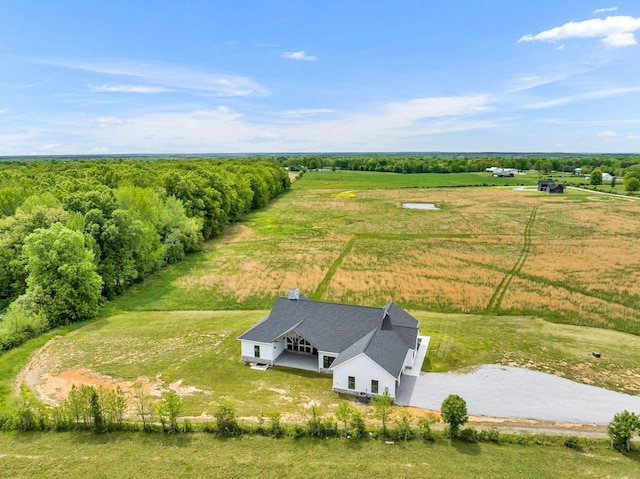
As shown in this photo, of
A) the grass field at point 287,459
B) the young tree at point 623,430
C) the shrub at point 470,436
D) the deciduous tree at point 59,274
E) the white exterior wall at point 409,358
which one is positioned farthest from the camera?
the deciduous tree at point 59,274

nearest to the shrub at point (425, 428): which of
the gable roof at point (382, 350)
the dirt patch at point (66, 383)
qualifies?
the gable roof at point (382, 350)

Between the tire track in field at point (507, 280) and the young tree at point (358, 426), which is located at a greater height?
the tire track in field at point (507, 280)

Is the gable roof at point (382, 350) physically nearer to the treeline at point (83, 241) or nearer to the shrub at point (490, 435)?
the shrub at point (490, 435)

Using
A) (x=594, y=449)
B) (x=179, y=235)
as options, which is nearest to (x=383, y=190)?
(x=179, y=235)

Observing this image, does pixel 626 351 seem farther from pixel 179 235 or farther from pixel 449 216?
pixel 449 216

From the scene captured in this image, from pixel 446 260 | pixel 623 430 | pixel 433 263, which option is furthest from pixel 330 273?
pixel 623 430

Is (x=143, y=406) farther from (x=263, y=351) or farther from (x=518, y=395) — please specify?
(x=518, y=395)

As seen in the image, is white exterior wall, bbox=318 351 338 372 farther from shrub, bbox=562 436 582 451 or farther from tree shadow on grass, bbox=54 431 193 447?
shrub, bbox=562 436 582 451

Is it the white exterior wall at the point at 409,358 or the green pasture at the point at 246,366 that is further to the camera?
the white exterior wall at the point at 409,358
